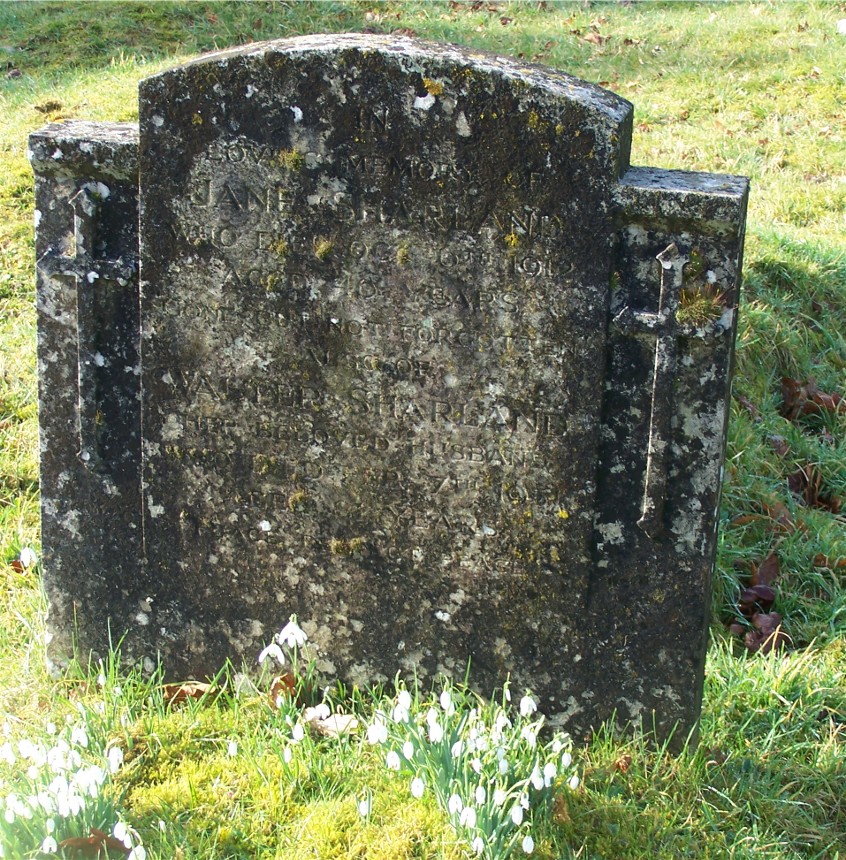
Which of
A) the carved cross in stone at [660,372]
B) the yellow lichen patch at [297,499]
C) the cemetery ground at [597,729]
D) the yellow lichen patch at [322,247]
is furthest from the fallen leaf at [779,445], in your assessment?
the yellow lichen patch at [322,247]

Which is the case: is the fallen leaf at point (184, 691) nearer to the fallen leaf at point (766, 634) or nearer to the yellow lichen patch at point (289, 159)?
the yellow lichen patch at point (289, 159)

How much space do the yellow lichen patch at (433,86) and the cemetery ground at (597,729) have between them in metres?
1.69

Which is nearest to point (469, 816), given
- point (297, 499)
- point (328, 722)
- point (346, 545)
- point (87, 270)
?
point (328, 722)

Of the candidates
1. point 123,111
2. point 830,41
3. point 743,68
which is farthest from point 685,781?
point 830,41

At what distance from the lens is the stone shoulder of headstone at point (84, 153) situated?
3.55 m

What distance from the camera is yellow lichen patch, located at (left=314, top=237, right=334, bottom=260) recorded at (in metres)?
3.42

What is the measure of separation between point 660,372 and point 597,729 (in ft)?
4.01

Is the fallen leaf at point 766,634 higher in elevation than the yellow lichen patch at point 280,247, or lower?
lower

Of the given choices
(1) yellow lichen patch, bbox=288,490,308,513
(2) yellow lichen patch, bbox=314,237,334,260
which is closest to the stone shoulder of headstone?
(2) yellow lichen patch, bbox=314,237,334,260

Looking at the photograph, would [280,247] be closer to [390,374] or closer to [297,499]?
[390,374]

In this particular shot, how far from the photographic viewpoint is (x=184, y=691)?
3900 millimetres

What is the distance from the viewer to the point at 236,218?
3.49 meters

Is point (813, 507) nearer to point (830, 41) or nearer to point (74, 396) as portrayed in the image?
point (74, 396)

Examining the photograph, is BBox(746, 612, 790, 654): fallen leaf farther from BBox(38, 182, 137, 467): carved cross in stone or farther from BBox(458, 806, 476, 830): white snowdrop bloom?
BBox(38, 182, 137, 467): carved cross in stone
